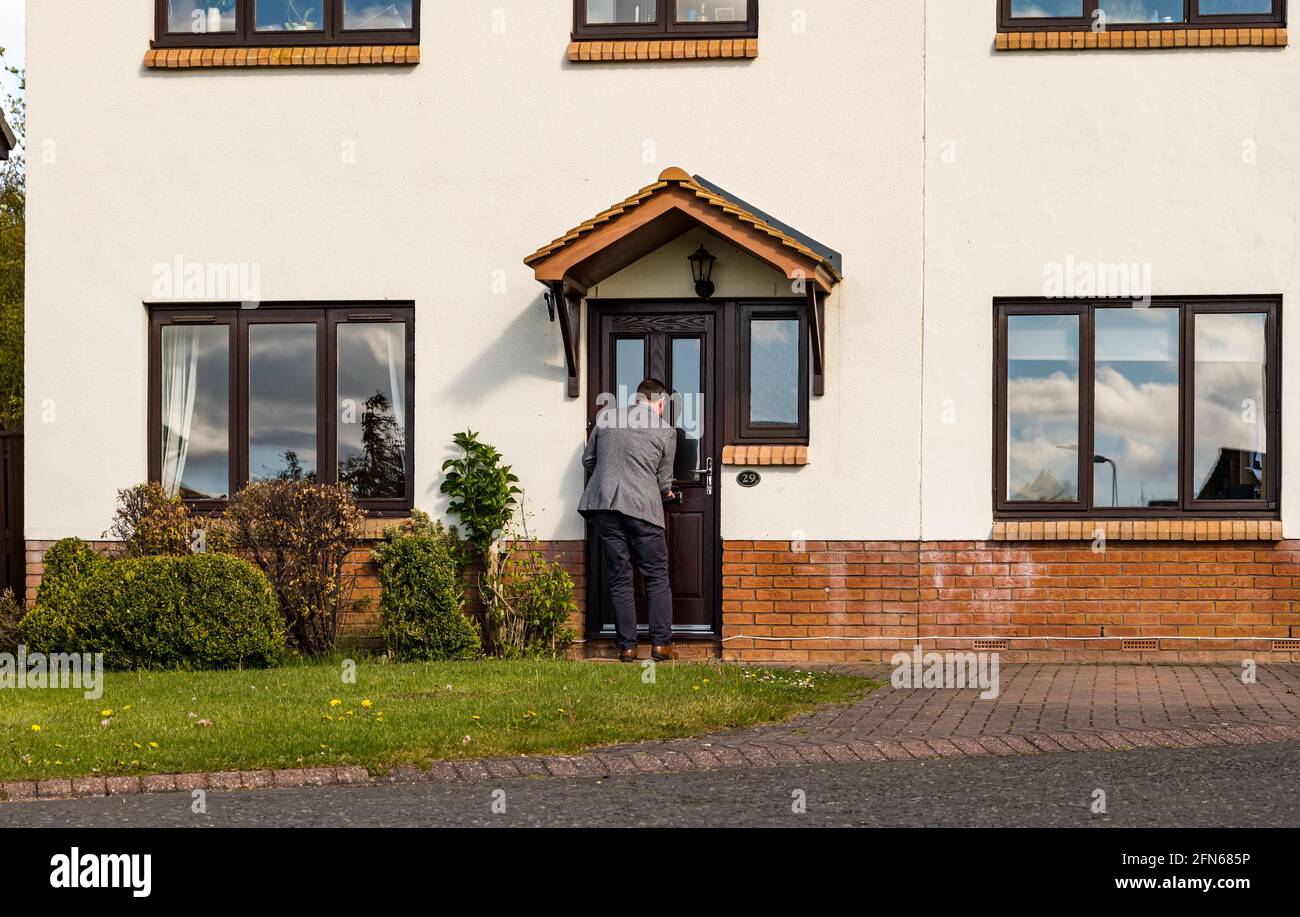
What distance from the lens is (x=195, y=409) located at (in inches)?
511

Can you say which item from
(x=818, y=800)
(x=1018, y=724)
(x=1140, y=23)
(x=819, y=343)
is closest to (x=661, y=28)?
(x=819, y=343)

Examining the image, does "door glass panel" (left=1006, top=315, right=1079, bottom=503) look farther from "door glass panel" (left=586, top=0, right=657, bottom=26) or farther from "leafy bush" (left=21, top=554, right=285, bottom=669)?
"leafy bush" (left=21, top=554, right=285, bottom=669)

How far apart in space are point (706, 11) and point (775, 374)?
279 cm

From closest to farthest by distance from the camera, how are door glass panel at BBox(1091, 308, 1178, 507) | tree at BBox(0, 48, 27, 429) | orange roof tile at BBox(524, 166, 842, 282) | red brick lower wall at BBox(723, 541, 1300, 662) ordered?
orange roof tile at BBox(524, 166, 842, 282) → red brick lower wall at BBox(723, 541, 1300, 662) → door glass panel at BBox(1091, 308, 1178, 507) → tree at BBox(0, 48, 27, 429)

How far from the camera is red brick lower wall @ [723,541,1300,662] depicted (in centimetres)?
1203

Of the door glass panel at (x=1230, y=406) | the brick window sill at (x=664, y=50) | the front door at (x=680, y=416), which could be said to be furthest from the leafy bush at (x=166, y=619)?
the door glass panel at (x=1230, y=406)

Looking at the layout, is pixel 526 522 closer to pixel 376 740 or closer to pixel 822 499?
pixel 822 499

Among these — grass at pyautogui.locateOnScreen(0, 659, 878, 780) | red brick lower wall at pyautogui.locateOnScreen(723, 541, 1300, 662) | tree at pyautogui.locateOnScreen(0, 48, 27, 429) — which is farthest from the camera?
tree at pyautogui.locateOnScreen(0, 48, 27, 429)

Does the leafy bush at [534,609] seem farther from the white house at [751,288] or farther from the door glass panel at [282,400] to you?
the door glass panel at [282,400]

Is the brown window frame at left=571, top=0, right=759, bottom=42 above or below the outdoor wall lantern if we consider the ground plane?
above

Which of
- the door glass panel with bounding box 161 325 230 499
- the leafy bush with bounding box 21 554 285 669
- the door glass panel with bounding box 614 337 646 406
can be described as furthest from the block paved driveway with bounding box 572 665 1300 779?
the door glass panel with bounding box 161 325 230 499

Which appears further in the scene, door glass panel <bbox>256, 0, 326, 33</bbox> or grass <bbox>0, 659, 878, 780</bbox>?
door glass panel <bbox>256, 0, 326, 33</bbox>

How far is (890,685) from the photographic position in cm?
1065
